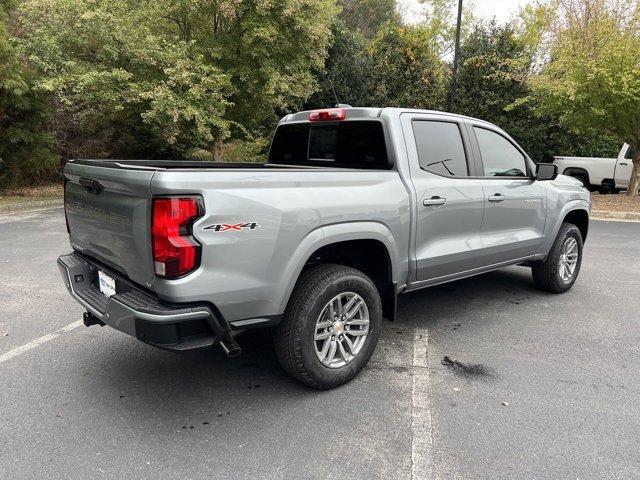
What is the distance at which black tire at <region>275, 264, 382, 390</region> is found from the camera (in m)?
2.99

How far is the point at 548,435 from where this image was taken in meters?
2.78

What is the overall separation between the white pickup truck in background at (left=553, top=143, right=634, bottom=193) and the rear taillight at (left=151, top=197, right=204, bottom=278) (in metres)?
14.7

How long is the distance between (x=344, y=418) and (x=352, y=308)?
734mm

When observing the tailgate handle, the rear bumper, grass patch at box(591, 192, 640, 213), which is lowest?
grass patch at box(591, 192, 640, 213)

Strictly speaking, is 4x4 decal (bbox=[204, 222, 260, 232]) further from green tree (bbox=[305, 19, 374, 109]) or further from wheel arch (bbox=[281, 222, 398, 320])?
green tree (bbox=[305, 19, 374, 109])

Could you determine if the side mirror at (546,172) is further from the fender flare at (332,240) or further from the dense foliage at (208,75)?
the dense foliage at (208,75)

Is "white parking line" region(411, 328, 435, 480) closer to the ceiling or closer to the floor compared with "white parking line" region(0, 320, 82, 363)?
closer to the ceiling

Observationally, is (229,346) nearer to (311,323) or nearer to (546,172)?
(311,323)

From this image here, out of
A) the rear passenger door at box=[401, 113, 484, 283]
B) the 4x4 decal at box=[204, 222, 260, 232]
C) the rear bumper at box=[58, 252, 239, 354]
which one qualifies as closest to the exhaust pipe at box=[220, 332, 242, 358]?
the rear bumper at box=[58, 252, 239, 354]

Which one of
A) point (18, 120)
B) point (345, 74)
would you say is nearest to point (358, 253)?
point (18, 120)

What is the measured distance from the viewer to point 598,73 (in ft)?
38.1

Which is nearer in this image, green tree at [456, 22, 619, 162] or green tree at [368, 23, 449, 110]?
green tree at [456, 22, 619, 162]

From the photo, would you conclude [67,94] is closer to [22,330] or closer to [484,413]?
[22,330]

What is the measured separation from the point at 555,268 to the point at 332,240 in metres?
3.29
